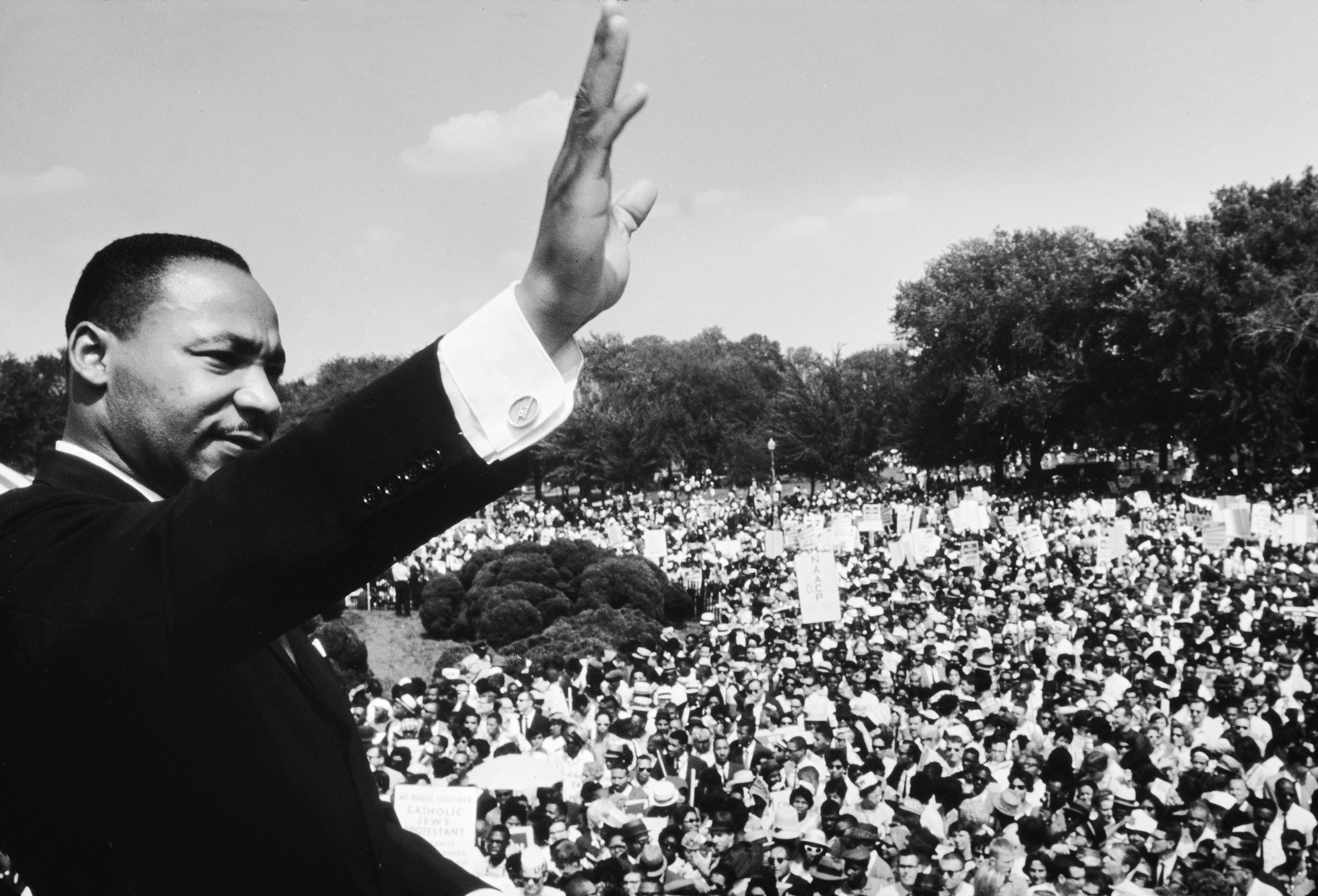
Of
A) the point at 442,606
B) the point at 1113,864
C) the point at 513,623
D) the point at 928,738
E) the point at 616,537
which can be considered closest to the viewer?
the point at 1113,864

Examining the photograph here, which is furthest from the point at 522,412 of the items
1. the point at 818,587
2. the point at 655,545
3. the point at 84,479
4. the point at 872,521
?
the point at 872,521

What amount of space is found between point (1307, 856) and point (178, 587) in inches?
294

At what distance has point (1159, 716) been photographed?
32.2ft

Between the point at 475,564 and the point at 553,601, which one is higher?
the point at 475,564

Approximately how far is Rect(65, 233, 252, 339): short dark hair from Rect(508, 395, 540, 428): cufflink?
20.1 inches

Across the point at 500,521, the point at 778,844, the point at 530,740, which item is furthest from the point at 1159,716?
the point at 500,521

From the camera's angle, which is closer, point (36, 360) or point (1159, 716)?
point (1159, 716)

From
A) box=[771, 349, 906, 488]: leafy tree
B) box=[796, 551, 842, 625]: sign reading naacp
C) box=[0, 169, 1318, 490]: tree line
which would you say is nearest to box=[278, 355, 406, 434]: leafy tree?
box=[0, 169, 1318, 490]: tree line

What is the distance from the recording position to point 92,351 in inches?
48.9

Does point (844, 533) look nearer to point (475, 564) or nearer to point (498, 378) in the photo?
point (475, 564)

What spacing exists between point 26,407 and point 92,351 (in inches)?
1660

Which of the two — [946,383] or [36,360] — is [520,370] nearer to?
[36,360]

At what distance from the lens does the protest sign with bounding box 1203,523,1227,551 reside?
1966 cm

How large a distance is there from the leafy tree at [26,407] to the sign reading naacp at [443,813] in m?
31.9
